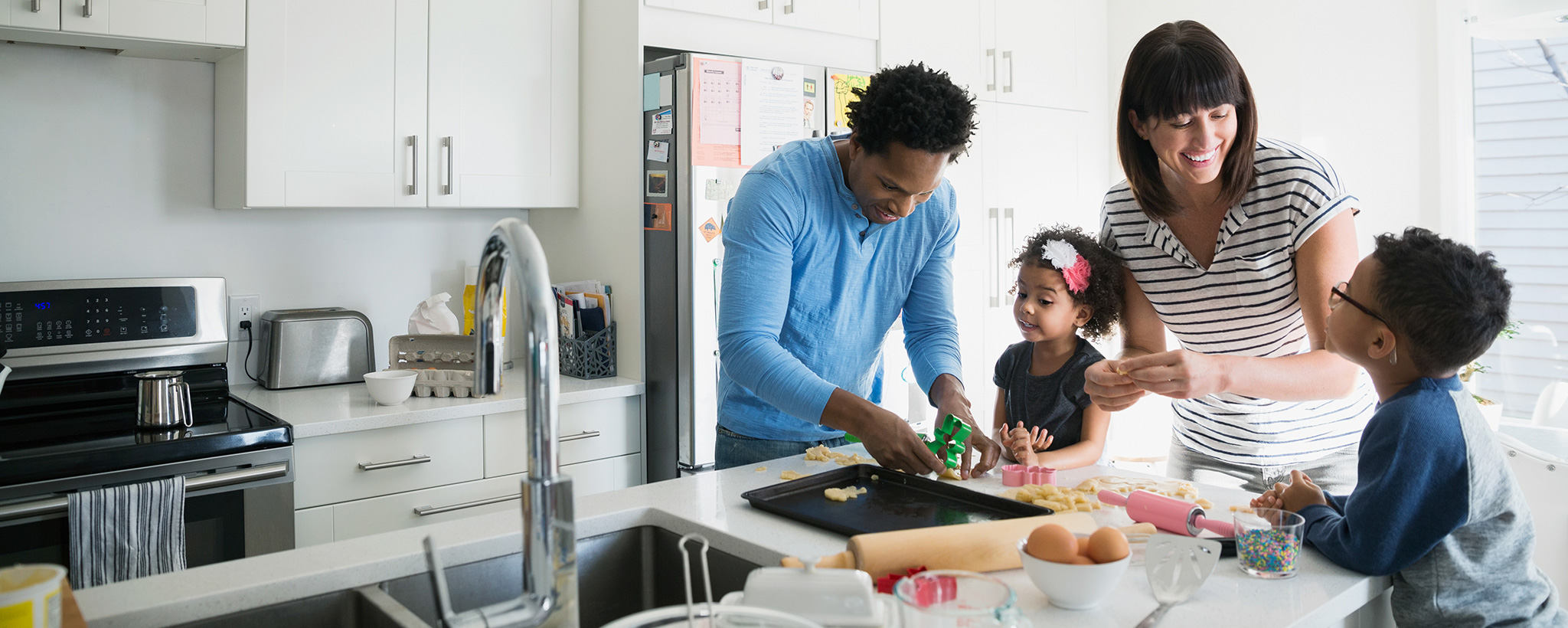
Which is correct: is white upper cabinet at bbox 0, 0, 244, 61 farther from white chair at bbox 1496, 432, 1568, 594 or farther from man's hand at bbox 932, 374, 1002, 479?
white chair at bbox 1496, 432, 1568, 594

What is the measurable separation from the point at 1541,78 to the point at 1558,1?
3.55ft

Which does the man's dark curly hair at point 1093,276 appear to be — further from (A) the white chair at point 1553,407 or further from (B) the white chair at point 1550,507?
(A) the white chair at point 1553,407

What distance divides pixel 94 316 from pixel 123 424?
16.1 inches

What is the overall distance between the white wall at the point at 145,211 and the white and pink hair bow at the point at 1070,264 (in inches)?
75.0

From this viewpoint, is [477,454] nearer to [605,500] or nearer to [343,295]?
[343,295]

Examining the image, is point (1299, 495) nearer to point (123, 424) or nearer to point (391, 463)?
point (391, 463)

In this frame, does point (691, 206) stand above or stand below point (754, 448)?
above

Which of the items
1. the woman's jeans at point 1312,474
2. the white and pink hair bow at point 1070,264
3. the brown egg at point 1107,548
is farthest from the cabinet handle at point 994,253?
the brown egg at point 1107,548

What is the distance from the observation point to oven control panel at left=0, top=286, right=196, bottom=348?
7.57 ft

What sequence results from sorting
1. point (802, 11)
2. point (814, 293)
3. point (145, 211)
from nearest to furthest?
1. point (814, 293)
2. point (145, 211)
3. point (802, 11)

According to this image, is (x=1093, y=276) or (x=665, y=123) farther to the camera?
(x=665, y=123)

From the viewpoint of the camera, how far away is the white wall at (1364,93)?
3.25 meters

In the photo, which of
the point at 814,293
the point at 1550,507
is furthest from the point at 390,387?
the point at 1550,507

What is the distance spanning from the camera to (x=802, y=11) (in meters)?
2.93
